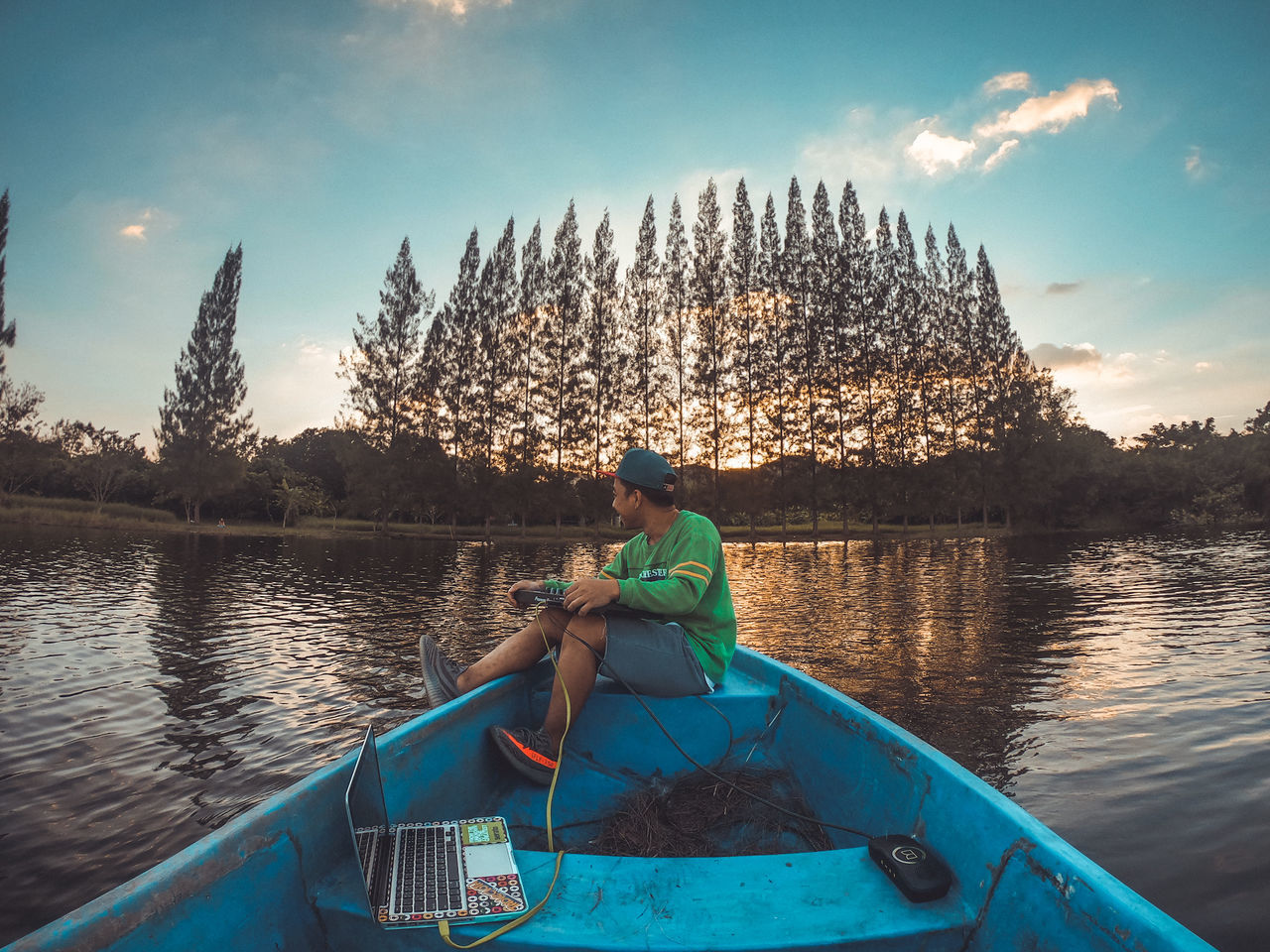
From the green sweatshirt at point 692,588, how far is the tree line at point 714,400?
28827 mm

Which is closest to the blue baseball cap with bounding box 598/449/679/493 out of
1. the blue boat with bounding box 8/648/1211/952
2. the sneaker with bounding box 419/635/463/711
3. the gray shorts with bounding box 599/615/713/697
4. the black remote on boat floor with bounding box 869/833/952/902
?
the gray shorts with bounding box 599/615/713/697

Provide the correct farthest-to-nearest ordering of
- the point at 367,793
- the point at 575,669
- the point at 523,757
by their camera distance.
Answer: the point at 575,669
the point at 523,757
the point at 367,793

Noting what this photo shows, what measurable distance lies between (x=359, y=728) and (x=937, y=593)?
9.64 meters

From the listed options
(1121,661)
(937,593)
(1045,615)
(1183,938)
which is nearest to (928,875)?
(1183,938)

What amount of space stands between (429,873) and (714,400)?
32941mm

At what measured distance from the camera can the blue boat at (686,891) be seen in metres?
1.17

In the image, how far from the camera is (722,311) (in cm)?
3447

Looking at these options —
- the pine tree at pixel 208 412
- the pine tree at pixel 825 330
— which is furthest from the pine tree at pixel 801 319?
the pine tree at pixel 208 412

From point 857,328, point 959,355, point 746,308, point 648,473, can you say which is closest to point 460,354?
point 746,308

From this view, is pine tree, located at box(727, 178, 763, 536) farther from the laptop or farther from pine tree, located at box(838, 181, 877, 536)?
the laptop

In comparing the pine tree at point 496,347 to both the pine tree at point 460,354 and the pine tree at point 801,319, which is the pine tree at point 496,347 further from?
the pine tree at point 801,319

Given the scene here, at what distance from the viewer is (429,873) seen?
5.03 feet

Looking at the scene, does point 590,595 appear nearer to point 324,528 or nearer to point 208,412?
point 324,528

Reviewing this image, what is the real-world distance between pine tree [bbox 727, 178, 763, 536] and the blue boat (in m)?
32.2
